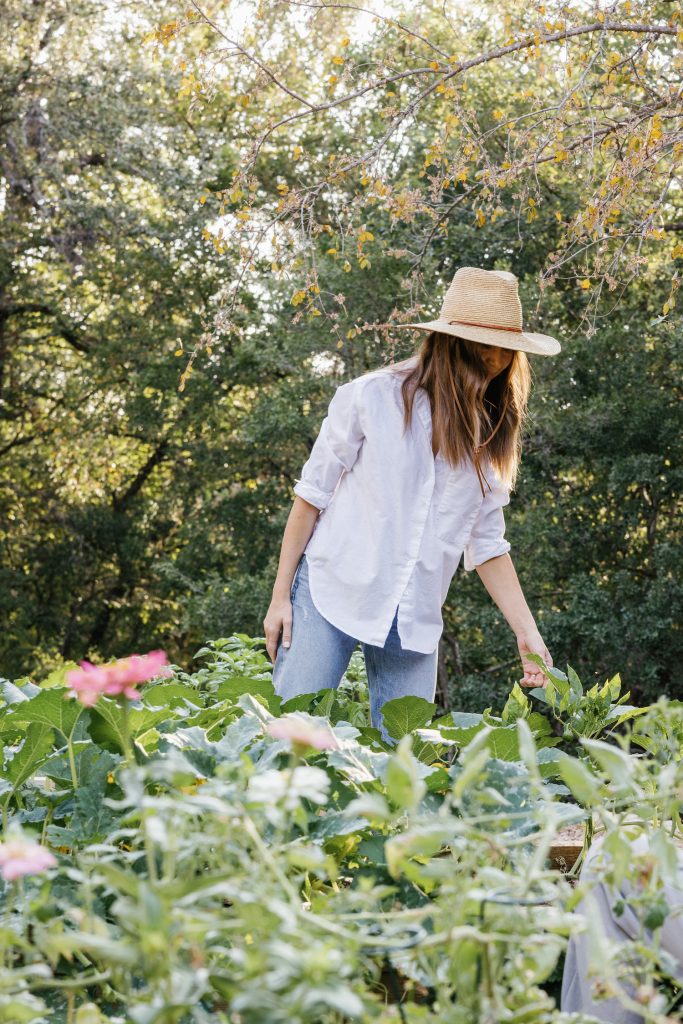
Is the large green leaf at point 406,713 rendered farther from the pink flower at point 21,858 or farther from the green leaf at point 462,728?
the pink flower at point 21,858

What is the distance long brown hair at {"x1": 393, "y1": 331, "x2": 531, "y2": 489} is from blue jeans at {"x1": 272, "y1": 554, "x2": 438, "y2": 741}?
0.40 meters

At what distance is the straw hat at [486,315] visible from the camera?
2.35 meters

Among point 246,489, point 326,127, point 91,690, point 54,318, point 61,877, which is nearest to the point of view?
point 91,690

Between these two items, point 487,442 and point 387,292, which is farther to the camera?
point 387,292

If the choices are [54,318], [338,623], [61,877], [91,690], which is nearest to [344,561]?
[338,623]

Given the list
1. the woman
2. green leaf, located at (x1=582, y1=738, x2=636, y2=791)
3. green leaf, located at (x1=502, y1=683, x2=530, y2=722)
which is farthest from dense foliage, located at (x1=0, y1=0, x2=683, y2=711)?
green leaf, located at (x1=582, y1=738, x2=636, y2=791)

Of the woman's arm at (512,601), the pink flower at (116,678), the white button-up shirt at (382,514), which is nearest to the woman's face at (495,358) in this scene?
the white button-up shirt at (382,514)

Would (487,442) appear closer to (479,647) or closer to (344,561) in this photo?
(344,561)

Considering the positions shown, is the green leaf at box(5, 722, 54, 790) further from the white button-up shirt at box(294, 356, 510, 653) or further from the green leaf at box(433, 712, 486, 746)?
the white button-up shirt at box(294, 356, 510, 653)

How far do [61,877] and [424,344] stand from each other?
1495mm

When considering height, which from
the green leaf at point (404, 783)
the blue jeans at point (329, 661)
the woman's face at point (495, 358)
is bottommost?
the blue jeans at point (329, 661)

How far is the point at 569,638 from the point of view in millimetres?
7281

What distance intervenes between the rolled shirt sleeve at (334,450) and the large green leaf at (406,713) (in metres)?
0.71

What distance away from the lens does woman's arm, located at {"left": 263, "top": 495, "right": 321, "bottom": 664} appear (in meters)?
2.38
